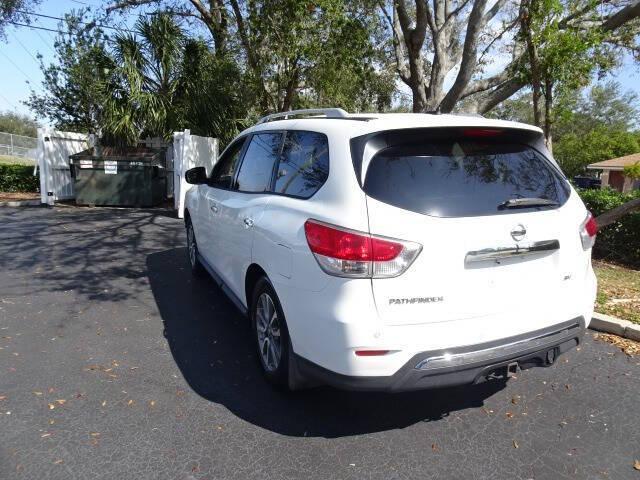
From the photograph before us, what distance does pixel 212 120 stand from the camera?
43.7ft

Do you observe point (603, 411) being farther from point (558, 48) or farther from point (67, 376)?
point (558, 48)

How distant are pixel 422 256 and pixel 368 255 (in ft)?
0.88

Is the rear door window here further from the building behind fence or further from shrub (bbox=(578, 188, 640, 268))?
the building behind fence

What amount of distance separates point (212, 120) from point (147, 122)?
170 centimetres

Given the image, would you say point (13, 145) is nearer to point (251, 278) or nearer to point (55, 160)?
point (55, 160)

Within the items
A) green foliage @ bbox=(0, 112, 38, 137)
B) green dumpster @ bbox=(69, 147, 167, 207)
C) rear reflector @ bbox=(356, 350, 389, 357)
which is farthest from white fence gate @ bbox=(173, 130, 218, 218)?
green foliage @ bbox=(0, 112, 38, 137)

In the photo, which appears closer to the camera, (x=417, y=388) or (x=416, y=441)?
(x=417, y=388)

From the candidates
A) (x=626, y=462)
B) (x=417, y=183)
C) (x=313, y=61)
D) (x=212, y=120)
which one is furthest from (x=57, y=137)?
(x=626, y=462)

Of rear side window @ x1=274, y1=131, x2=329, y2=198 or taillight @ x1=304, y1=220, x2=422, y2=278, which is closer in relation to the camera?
taillight @ x1=304, y1=220, x2=422, y2=278

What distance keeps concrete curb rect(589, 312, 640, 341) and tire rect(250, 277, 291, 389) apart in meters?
3.07

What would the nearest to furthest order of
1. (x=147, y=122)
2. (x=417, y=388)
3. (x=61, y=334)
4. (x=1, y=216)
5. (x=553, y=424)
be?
1. (x=417, y=388)
2. (x=553, y=424)
3. (x=61, y=334)
4. (x=1, y=216)
5. (x=147, y=122)

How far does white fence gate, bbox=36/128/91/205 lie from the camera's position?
12.7m

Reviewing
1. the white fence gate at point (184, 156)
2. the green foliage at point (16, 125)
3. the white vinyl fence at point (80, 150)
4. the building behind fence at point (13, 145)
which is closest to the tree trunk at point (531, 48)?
the white fence gate at point (184, 156)

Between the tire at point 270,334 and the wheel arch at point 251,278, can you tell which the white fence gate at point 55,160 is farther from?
the tire at point 270,334
